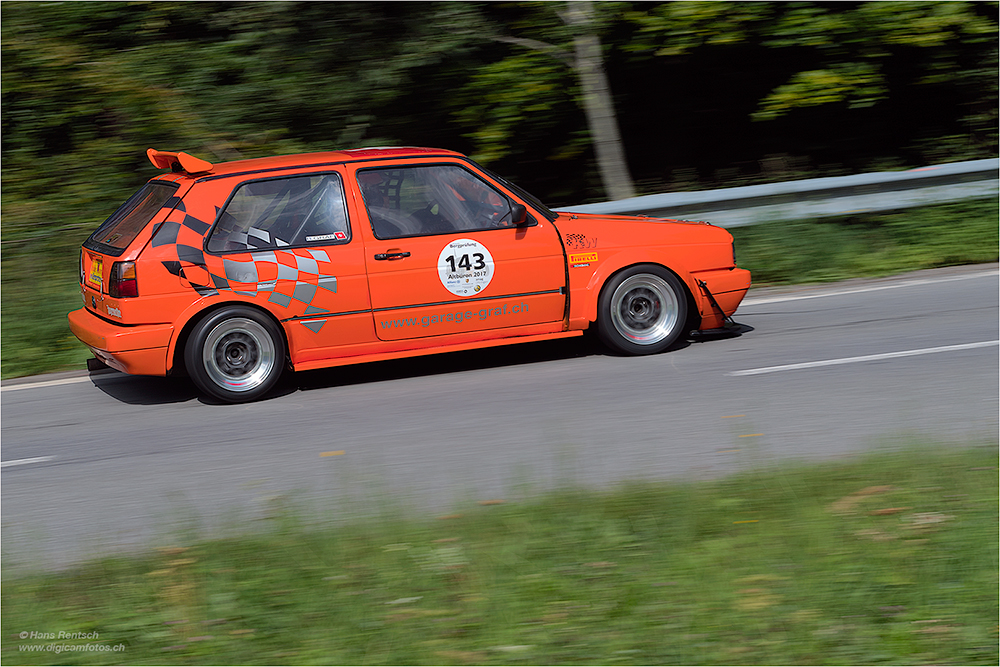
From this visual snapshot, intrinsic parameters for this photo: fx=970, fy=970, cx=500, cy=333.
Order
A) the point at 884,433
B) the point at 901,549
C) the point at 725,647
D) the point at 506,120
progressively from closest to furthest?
the point at 725,647 → the point at 901,549 → the point at 884,433 → the point at 506,120

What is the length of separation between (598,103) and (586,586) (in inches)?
391

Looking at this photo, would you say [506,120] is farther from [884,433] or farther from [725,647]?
[725,647]

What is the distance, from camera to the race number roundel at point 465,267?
7.32 metres

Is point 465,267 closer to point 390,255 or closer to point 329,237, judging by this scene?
point 390,255

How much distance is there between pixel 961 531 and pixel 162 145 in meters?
11.3

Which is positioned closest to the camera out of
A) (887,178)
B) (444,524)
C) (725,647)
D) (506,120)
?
(725,647)

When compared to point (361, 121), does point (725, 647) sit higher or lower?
lower

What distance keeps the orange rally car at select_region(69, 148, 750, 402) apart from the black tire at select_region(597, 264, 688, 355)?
0.8 inches

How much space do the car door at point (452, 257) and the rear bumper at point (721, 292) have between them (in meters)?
1.21

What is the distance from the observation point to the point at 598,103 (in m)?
12.9

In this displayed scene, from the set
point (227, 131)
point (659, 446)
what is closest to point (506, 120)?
point (227, 131)

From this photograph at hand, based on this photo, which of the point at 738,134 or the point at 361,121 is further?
the point at 738,134

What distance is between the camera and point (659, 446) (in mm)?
5785

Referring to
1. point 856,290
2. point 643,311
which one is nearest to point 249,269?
point 643,311
